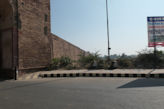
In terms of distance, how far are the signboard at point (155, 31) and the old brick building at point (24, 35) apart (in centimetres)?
970

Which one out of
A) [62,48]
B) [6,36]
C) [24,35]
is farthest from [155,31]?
[62,48]

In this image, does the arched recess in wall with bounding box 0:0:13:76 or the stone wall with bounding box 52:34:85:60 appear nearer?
the arched recess in wall with bounding box 0:0:13:76

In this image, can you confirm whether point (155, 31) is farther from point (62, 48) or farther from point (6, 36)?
point (62, 48)

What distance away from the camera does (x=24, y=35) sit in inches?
445

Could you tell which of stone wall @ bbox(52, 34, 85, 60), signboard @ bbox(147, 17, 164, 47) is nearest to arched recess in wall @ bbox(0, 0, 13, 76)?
stone wall @ bbox(52, 34, 85, 60)

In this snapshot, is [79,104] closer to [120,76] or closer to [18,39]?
[120,76]

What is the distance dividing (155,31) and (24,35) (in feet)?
38.0

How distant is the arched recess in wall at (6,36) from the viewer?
34.9ft

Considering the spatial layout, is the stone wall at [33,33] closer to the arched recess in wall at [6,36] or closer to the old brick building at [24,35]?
the old brick building at [24,35]

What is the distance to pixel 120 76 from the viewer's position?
9469 mm

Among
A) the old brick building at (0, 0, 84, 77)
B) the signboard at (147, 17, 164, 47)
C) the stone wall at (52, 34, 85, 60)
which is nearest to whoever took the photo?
the old brick building at (0, 0, 84, 77)

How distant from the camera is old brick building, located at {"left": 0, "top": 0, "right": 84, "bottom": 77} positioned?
10.6m

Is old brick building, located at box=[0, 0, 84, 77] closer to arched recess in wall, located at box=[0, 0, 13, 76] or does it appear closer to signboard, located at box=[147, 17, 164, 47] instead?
arched recess in wall, located at box=[0, 0, 13, 76]

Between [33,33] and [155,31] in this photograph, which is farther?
[155,31]
